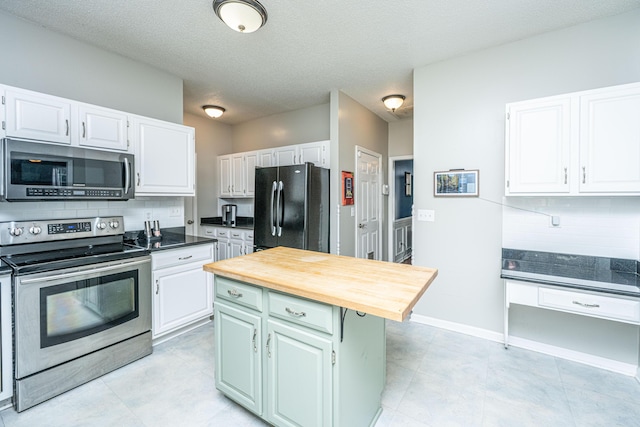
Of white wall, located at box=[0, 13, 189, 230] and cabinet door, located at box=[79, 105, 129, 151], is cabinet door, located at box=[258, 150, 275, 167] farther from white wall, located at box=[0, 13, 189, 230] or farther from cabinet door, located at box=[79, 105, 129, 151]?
cabinet door, located at box=[79, 105, 129, 151]

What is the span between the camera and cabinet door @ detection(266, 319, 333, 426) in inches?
51.8

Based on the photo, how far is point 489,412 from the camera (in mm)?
1768

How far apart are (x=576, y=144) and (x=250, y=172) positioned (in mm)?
4065

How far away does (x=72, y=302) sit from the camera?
198 cm

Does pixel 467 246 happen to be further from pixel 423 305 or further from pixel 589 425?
pixel 589 425

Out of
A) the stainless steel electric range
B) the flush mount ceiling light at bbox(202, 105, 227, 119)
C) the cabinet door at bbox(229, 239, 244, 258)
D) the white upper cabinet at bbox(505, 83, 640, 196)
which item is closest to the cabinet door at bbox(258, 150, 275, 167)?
the flush mount ceiling light at bbox(202, 105, 227, 119)

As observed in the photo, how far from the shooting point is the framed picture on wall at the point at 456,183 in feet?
9.23

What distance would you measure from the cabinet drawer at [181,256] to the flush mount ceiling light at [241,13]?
2022 millimetres

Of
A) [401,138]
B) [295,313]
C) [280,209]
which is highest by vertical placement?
[401,138]

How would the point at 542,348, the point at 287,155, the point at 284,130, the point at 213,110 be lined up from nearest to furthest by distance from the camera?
the point at 542,348
the point at 287,155
the point at 213,110
the point at 284,130

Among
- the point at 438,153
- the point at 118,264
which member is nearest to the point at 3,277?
the point at 118,264

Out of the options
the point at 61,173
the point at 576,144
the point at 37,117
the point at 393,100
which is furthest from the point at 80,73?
the point at 576,144

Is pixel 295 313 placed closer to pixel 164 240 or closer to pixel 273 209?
pixel 164 240

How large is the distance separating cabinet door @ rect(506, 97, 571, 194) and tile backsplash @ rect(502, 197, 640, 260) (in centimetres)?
33
